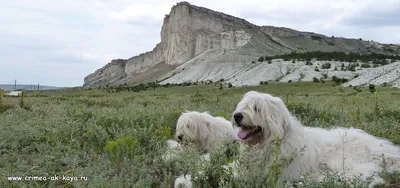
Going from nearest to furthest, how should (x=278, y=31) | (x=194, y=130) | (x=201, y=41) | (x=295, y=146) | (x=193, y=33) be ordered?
1. (x=295, y=146)
2. (x=194, y=130)
3. (x=201, y=41)
4. (x=193, y=33)
5. (x=278, y=31)

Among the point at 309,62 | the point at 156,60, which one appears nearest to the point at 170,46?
the point at 156,60

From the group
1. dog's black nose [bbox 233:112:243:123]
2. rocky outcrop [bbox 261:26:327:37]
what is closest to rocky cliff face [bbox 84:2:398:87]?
rocky outcrop [bbox 261:26:327:37]

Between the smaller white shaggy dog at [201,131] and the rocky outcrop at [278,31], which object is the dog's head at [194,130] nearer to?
→ the smaller white shaggy dog at [201,131]

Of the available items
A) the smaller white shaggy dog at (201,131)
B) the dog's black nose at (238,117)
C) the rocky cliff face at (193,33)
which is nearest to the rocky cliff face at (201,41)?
the rocky cliff face at (193,33)

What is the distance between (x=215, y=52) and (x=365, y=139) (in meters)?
102

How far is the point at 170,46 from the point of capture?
120438 millimetres

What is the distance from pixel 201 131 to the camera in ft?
26.5

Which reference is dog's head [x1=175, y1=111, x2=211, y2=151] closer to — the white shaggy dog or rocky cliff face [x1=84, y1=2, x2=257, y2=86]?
the white shaggy dog

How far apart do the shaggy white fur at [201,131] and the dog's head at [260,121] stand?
2.32m

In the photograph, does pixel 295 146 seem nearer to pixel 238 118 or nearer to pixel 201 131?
pixel 238 118

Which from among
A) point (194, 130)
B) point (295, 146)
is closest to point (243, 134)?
point (295, 146)

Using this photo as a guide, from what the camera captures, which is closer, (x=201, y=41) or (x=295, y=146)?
(x=295, y=146)

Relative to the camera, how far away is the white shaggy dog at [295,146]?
5.39 m

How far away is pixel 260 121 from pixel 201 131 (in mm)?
2731
